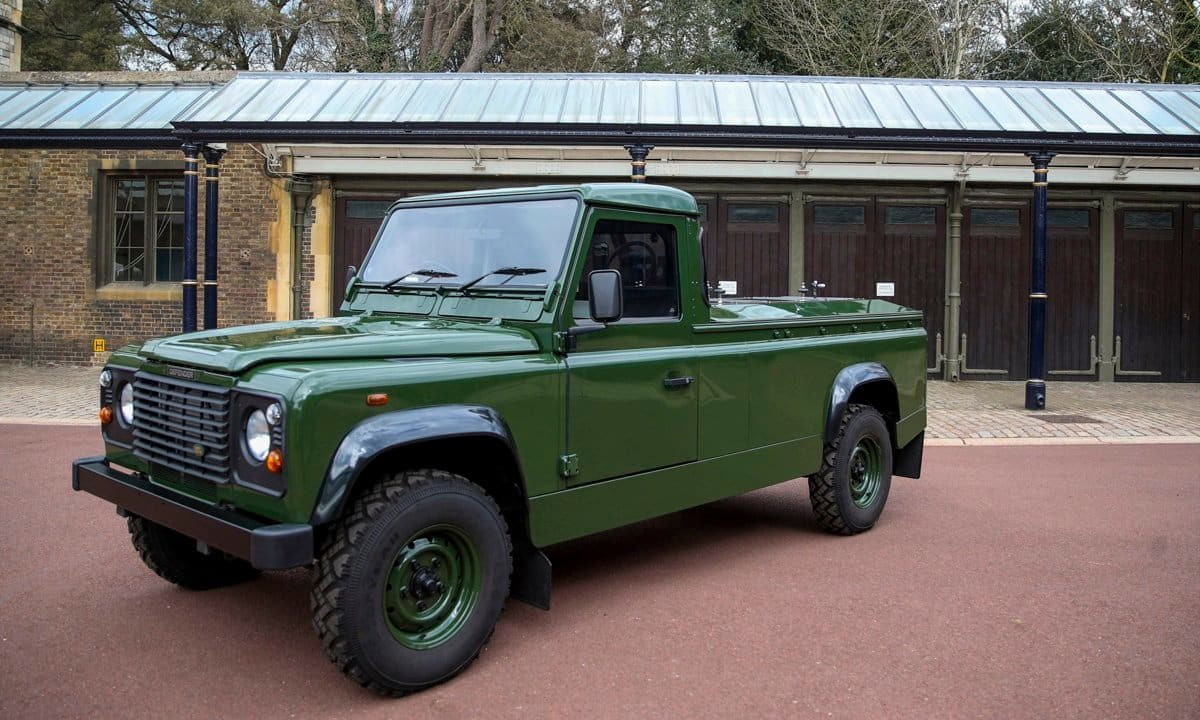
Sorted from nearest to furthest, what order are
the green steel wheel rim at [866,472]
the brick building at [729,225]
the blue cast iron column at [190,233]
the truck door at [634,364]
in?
1. the truck door at [634,364]
2. the green steel wheel rim at [866,472]
3. the blue cast iron column at [190,233]
4. the brick building at [729,225]

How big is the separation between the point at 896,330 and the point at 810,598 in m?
2.52

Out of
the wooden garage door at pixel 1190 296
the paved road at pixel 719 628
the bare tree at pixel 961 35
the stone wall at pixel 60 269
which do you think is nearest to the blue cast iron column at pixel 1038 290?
the wooden garage door at pixel 1190 296

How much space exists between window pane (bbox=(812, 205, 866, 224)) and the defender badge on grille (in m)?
13.3

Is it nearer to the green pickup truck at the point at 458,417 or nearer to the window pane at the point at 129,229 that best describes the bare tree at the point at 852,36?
the window pane at the point at 129,229

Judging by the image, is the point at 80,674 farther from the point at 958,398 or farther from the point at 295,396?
the point at 958,398

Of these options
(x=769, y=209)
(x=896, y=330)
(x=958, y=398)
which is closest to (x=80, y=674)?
(x=896, y=330)

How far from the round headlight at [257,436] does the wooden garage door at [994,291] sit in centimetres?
1423

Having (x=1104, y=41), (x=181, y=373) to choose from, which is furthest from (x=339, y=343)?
(x=1104, y=41)

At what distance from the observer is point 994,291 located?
1581 cm

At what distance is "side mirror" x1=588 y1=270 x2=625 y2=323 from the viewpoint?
13.5 ft

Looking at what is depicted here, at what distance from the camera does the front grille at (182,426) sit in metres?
3.58

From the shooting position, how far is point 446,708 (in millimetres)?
3539

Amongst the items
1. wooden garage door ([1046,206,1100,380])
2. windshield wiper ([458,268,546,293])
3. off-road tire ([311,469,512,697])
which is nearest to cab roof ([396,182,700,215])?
windshield wiper ([458,268,546,293])

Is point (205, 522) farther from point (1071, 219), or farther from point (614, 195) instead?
point (1071, 219)
